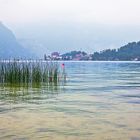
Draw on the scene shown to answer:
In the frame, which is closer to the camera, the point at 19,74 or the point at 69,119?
the point at 69,119

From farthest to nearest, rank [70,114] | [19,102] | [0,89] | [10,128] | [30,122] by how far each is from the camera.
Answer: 1. [0,89]
2. [19,102]
3. [70,114]
4. [30,122]
5. [10,128]

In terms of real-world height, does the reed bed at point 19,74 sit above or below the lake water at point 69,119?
above

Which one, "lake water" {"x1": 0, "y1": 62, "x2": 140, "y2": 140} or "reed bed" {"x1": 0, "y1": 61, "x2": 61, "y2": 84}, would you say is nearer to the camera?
"lake water" {"x1": 0, "y1": 62, "x2": 140, "y2": 140}

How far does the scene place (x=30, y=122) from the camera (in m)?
14.7

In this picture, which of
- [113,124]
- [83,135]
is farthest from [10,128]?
[113,124]

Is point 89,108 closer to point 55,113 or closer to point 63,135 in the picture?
point 55,113

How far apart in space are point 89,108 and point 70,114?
2.08 m

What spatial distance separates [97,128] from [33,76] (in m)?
19.3

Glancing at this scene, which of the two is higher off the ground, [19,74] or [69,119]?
[19,74]

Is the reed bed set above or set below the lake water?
above

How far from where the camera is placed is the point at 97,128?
44.4ft

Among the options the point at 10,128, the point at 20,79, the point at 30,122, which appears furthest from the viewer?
the point at 20,79

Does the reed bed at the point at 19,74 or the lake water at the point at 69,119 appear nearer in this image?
the lake water at the point at 69,119

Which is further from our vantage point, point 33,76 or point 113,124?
point 33,76
